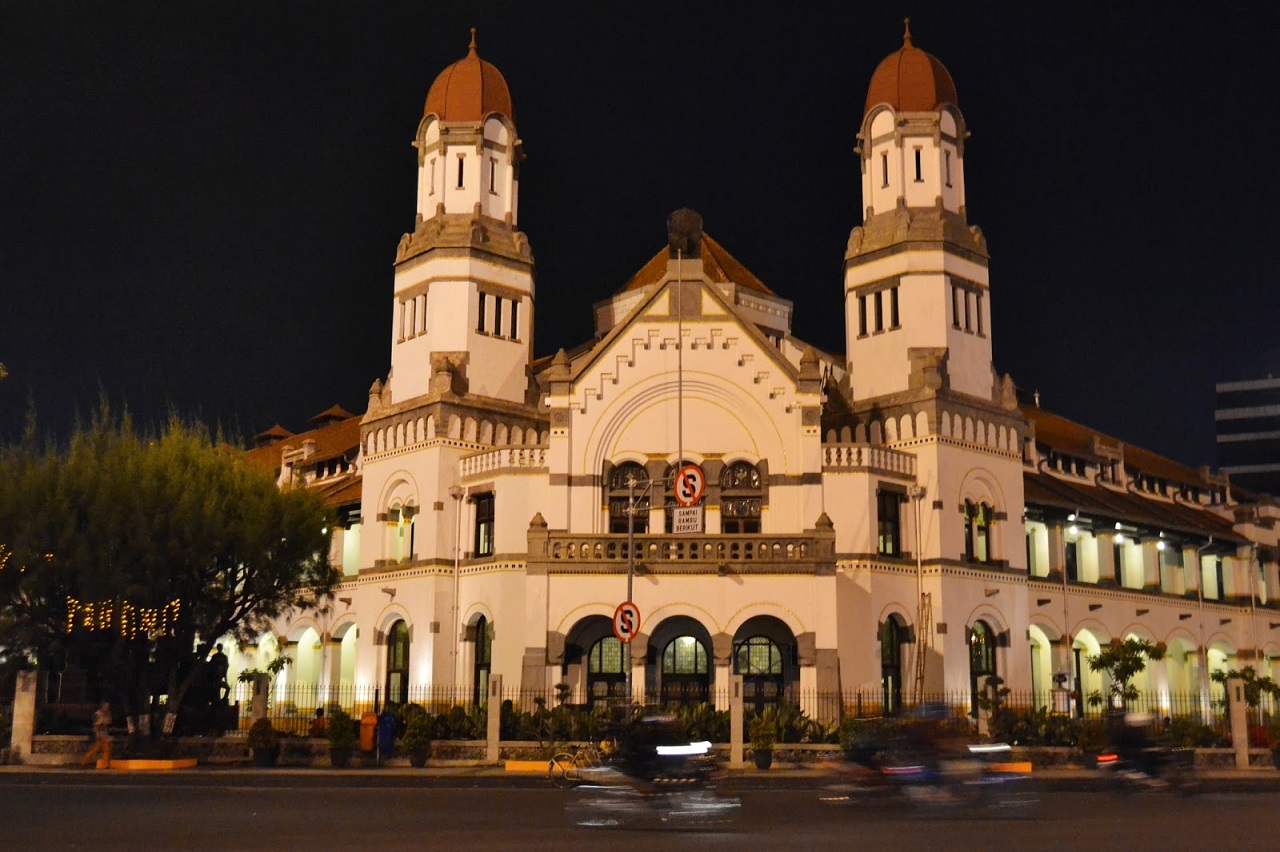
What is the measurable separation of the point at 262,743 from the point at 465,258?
21.3 m

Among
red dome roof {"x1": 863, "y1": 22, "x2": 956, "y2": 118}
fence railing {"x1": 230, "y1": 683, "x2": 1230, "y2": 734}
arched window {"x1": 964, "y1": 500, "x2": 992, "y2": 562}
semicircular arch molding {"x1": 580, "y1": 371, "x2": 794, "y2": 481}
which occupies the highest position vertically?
red dome roof {"x1": 863, "y1": 22, "x2": 956, "y2": 118}

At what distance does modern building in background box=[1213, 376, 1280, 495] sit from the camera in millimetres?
127375

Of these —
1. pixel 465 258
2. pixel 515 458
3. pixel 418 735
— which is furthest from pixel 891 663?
pixel 465 258

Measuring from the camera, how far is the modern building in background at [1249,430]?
12738 centimetres

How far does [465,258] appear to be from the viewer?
174ft

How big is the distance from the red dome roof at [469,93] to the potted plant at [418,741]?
25.3 m

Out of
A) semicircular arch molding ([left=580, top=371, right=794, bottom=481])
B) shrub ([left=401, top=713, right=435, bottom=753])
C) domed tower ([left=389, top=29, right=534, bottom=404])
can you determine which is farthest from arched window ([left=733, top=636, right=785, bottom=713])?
domed tower ([left=389, top=29, right=534, bottom=404])

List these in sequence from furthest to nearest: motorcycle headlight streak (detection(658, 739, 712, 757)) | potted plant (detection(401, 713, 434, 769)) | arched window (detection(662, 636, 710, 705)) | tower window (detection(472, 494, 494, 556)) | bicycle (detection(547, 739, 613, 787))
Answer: tower window (detection(472, 494, 494, 556))
arched window (detection(662, 636, 710, 705))
potted plant (detection(401, 713, 434, 769))
bicycle (detection(547, 739, 613, 787))
motorcycle headlight streak (detection(658, 739, 712, 757))

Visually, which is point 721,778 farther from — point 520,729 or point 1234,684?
Result: point 1234,684

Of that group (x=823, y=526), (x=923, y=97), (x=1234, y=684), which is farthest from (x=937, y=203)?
(x=1234, y=684)

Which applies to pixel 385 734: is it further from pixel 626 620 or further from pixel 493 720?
pixel 626 620

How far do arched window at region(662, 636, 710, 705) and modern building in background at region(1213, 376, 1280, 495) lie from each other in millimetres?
93318

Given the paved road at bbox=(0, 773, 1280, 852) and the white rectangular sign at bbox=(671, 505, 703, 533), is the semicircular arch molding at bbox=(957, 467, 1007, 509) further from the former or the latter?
the paved road at bbox=(0, 773, 1280, 852)

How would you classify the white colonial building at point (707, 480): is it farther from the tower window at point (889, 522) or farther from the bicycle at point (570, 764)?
the bicycle at point (570, 764)
